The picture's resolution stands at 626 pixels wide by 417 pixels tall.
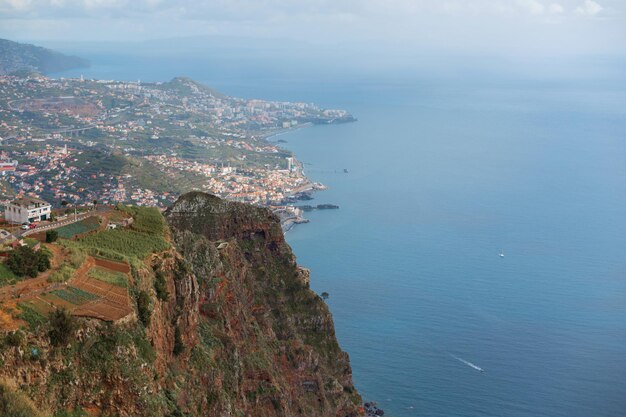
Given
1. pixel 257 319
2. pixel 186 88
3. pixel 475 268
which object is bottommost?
pixel 475 268

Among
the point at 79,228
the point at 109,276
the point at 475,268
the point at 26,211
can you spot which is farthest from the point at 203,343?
the point at 475,268

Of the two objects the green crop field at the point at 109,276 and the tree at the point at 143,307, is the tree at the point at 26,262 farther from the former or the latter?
the tree at the point at 143,307

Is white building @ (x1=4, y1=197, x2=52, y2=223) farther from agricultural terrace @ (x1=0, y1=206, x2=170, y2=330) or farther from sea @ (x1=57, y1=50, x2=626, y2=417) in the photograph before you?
sea @ (x1=57, y1=50, x2=626, y2=417)

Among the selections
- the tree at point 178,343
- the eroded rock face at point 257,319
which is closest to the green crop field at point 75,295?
the tree at point 178,343

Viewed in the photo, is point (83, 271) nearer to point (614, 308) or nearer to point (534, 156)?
point (614, 308)

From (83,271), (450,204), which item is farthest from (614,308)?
(83,271)

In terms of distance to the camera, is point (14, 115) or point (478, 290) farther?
point (14, 115)

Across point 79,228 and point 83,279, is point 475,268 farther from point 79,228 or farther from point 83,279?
point 83,279
